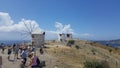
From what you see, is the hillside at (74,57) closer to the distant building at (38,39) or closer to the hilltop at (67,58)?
the hilltop at (67,58)

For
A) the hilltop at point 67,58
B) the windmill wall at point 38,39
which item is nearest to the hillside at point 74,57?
the hilltop at point 67,58

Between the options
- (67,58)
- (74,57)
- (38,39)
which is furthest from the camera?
(38,39)

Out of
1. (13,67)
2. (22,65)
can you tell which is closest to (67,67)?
(13,67)

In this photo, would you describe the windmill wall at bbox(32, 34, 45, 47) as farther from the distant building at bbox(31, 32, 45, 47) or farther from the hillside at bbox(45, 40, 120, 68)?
the hillside at bbox(45, 40, 120, 68)

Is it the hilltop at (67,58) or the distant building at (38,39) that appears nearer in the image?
the hilltop at (67,58)

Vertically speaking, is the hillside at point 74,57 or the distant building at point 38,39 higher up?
the distant building at point 38,39

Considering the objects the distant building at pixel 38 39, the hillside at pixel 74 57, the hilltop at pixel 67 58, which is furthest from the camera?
the distant building at pixel 38 39

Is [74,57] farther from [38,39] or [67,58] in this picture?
[38,39]

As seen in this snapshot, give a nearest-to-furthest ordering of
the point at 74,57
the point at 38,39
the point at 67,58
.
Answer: the point at 67,58 → the point at 74,57 → the point at 38,39

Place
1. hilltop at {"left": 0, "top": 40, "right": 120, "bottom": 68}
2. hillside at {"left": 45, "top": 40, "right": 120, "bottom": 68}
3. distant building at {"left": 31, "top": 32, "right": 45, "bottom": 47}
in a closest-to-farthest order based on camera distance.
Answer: hilltop at {"left": 0, "top": 40, "right": 120, "bottom": 68} → hillside at {"left": 45, "top": 40, "right": 120, "bottom": 68} → distant building at {"left": 31, "top": 32, "right": 45, "bottom": 47}

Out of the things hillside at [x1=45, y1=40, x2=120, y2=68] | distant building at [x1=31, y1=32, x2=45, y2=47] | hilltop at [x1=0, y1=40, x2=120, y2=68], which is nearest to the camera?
hilltop at [x1=0, y1=40, x2=120, y2=68]

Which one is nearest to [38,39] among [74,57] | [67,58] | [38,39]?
[38,39]

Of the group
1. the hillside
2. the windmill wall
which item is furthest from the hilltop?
the windmill wall

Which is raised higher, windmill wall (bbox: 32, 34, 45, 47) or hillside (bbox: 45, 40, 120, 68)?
windmill wall (bbox: 32, 34, 45, 47)
